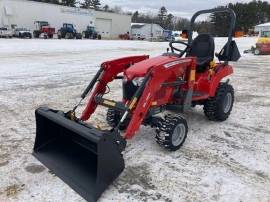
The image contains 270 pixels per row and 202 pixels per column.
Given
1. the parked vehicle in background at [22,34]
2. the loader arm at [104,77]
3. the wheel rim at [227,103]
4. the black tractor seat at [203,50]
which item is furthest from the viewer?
the parked vehicle in background at [22,34]

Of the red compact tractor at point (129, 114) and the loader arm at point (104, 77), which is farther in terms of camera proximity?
the loader arm at point (104, 77)

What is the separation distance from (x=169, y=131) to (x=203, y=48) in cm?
193

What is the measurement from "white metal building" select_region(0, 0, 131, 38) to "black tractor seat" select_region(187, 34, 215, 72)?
136 feet

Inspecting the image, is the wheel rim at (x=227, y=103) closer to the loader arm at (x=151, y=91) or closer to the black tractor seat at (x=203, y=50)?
the black tractor seat at (x=203, y=50)

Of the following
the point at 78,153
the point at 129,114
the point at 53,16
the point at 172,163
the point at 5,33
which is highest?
the point at 53,16

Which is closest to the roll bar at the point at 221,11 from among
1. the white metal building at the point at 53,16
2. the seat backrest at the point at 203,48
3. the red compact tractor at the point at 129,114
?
the red compact tractor at the point at 129,114

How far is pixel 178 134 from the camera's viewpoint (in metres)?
4.24

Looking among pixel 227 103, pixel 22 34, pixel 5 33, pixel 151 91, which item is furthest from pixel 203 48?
pixel 22 34

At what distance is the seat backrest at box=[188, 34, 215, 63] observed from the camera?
522 cm

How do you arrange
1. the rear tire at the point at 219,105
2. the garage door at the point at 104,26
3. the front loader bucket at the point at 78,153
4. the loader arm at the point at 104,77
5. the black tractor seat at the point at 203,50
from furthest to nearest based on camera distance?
the garage door at the point at 104,26
the rear tire at the point at 219,105
the black tractor seat at the point at 203,50
the loader arm at the point at 104,77
the front loader bucket at the point at 78,153

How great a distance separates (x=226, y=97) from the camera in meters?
5.53

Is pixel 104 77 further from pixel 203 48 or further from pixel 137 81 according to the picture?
pixel 203 48

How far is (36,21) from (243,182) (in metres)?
46.0

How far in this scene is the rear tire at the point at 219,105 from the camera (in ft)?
17.4
